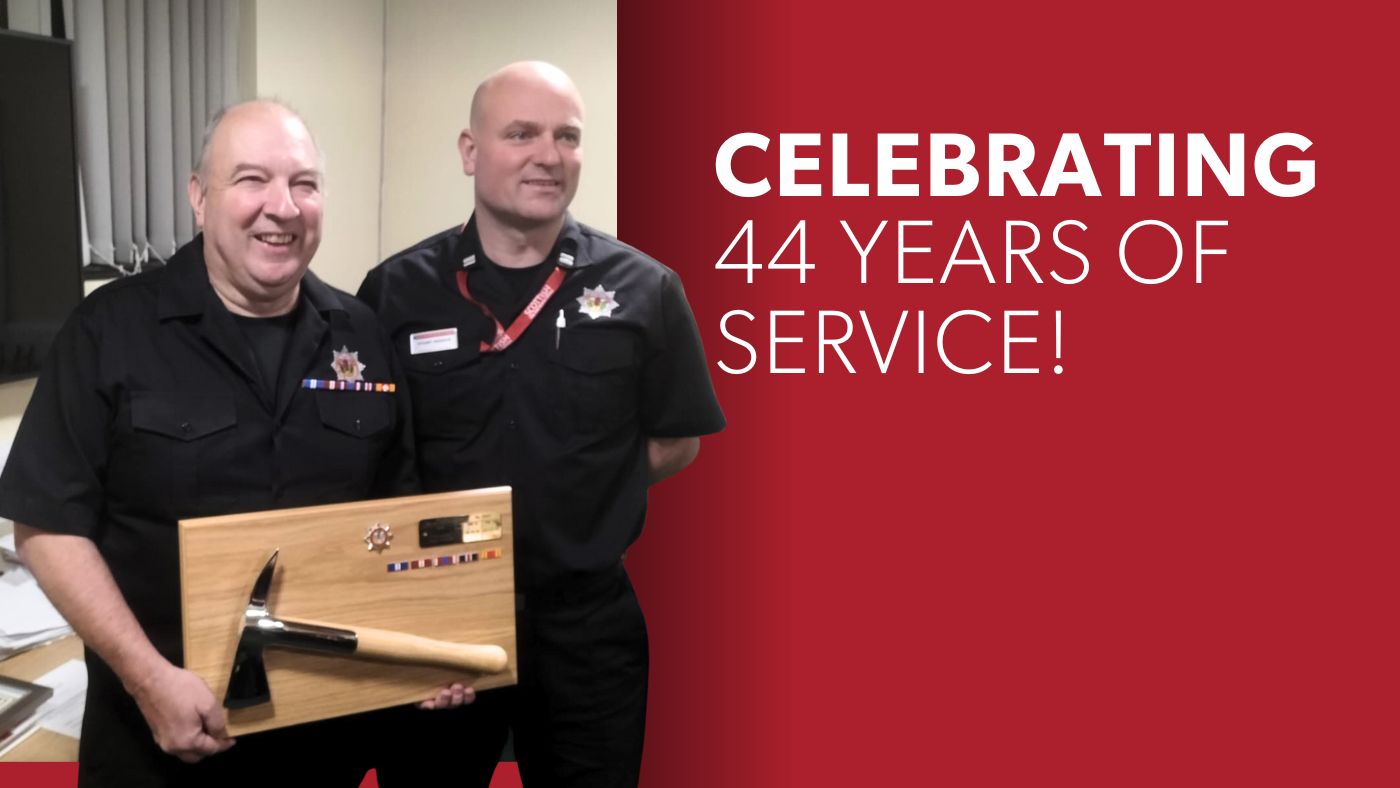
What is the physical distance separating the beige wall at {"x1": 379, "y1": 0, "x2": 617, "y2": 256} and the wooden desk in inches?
58.9

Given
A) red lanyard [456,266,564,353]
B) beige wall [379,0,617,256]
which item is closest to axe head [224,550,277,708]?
red lanyard [456,266,564,353]

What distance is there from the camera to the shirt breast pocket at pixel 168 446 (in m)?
1.51

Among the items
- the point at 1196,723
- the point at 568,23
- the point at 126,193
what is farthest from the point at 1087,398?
the point at 126,193

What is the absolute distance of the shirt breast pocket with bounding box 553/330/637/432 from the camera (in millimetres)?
2016

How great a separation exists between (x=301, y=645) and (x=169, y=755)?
30 centimetres

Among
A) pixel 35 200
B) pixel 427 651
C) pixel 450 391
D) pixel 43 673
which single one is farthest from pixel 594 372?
pixel 35 200

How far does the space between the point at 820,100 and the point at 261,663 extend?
1.66 meters

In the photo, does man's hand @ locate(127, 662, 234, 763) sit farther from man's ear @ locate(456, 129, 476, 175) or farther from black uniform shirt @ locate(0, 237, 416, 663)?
man's ear @ locate(456, 129, 476, 175)

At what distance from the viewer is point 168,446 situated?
4.99ft

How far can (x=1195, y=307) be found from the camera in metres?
2.44

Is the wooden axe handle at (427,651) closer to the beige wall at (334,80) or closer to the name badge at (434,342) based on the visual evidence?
the name badge at (434,342)

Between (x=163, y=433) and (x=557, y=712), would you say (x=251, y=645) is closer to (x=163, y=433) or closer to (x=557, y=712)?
(x=163, y=433)

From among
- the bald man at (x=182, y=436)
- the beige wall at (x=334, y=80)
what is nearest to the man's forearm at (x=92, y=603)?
the bald man at (x=182, y=436)

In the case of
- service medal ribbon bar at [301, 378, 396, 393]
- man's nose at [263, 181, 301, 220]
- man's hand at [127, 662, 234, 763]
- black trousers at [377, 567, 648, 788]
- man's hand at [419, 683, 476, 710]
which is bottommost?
black trousers at [377, 567, 648, 788]
